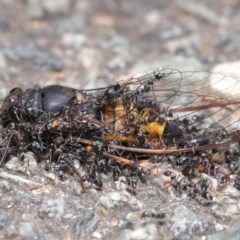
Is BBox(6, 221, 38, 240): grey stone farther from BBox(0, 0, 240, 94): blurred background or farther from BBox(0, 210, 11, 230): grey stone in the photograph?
BBox(0, 0, 240, 94): blurred background

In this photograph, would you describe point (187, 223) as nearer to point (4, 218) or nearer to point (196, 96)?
point (4, 218)

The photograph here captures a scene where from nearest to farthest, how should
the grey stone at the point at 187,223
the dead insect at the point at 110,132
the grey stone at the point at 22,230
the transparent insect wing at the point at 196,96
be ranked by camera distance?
the grey stone at the point at 22,230 → the grey stone at the point at 187,223 → the dead insect at the point at 110,132 → the transparent insect wing at the point at 196,96

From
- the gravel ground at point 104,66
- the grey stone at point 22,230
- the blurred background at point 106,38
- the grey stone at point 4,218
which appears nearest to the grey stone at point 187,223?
the gravel ground at point 104,66

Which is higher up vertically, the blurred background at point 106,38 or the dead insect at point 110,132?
the blurred background at point 106,38

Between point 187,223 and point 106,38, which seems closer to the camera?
point 187,223

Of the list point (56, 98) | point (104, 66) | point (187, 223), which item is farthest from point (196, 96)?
point (104, 66)

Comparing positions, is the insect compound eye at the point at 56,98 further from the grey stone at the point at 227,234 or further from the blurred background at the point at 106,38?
the grey stone at the point at 227,234

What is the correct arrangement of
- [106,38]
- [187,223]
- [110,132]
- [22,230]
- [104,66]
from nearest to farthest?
[22,230] → [187,223] → [110,132] → [104,66] → [106,38]
